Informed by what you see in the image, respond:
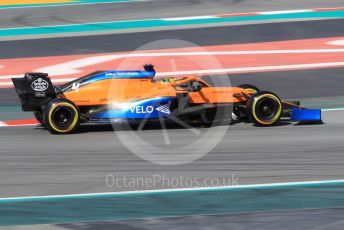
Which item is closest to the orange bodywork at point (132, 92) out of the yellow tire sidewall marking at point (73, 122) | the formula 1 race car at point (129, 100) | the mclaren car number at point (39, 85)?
the formula 1 race car at point (129, 100)

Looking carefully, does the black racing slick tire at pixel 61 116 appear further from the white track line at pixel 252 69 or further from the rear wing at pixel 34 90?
the white track line at pixel 252 69

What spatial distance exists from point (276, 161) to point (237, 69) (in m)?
8.77

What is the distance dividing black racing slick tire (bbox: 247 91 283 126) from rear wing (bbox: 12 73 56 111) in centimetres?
335

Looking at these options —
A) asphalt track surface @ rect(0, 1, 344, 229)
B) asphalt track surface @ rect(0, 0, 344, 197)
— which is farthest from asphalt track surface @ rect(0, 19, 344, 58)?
asphalt track surface @ rect(0, 1, 344, 229)

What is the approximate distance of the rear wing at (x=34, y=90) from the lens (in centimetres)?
1305

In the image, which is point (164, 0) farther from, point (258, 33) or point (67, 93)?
point (67, 93)

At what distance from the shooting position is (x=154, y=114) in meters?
13.1

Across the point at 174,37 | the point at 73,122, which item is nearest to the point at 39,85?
the point at 73,122

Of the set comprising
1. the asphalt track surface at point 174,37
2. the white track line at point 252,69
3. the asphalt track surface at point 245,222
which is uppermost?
the asphalt track surface at point 174,37

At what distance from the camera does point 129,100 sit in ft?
42.9

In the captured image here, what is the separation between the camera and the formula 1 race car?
1304 cm

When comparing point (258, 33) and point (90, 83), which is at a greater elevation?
point (258, 33)

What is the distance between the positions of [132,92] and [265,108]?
224 centimetres

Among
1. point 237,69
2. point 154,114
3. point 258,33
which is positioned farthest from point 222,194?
point 258,33
